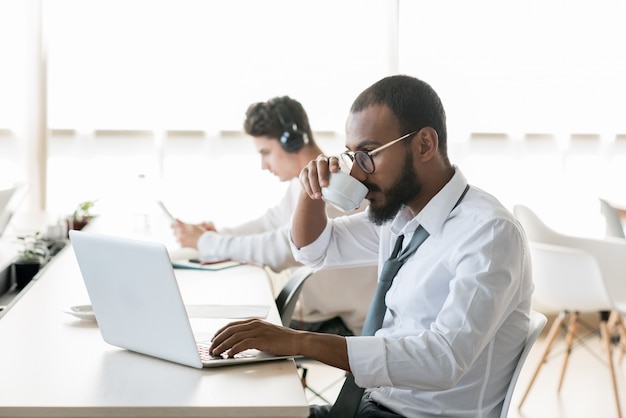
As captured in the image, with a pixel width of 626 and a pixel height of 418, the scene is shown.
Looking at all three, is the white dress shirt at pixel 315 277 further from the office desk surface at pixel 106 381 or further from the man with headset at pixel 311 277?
the office desk surface at pixel 106 381

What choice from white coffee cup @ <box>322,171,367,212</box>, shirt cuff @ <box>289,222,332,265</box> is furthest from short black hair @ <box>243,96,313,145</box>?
white coffee cup @ <box>322,171,367,212</box>

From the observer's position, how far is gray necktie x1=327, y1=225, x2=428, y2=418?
186 centimetres

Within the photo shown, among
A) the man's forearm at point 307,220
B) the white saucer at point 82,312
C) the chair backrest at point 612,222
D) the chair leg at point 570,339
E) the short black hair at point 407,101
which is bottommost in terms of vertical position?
the chair leg at point 570,339

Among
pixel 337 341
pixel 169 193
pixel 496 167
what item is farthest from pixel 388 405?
pixel 496 167

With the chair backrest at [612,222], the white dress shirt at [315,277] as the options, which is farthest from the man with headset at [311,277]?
the chair backrest at [612,222]

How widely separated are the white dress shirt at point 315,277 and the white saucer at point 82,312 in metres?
0.97

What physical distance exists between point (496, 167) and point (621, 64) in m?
0.92

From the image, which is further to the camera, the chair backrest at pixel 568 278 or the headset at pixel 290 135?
the chair backrest at pixel 568 278

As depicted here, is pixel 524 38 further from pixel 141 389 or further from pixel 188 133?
pixel 141 389

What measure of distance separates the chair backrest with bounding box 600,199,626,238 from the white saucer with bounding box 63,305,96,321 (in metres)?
2.90

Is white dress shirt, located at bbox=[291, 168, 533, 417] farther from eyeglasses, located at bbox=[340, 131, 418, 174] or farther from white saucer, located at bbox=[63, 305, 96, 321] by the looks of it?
white saucer, located at bbox=[63, 305, 96, 321]

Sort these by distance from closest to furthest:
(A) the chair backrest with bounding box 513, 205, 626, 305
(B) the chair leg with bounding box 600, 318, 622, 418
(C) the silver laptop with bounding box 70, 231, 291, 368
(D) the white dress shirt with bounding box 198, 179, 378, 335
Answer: (C) the silver laptop with bounding box 70, 231, 291, 368, (D) the white dress shirt with bounding box 198, 179, 378, 335, (B) the chair leg with bounding box 600, 318, 622, 418, (A) the chair backrest with bounding box 513, 205, 626, 305

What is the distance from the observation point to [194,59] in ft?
14.8

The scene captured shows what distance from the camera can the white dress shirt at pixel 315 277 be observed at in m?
2.93
